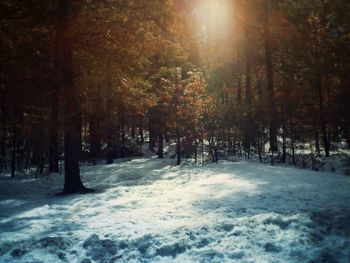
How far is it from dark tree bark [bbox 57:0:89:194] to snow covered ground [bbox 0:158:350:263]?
3.05ft

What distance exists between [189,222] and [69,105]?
647cm

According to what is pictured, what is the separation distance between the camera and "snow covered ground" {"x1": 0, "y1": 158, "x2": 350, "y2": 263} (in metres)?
6.71

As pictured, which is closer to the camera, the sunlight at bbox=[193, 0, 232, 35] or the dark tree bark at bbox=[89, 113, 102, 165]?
the dark tree bark at bbox=[89, 113, 102, 165]

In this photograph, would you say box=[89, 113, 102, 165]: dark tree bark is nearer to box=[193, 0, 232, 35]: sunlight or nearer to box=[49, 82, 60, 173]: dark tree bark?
box=[49, 82, 60, 173]: dark tree bark

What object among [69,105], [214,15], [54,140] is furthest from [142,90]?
[214,15]

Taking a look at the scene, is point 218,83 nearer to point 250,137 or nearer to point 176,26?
point 250,137

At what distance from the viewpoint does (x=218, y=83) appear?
5150 centimetres

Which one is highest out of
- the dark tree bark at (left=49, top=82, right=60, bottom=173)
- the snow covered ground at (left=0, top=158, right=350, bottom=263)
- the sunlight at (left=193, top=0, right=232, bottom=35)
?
the sunlight at (left=193, top=0, right=232, bottom=35)

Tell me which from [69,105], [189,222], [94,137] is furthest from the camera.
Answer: [94,137]

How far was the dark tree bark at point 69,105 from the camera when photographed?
1227 centimetres

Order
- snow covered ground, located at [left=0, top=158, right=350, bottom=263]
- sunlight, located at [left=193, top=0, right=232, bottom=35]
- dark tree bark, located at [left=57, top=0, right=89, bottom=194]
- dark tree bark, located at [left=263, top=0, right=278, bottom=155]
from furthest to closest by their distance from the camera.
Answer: sunlight, located at [left=193, top=0, right=232, bottom=35], dark tree bark, located at [left=263, top=0, right=278, bottom=155], dark tree bark, located at [left=57, top=0, right=89, bottom=194], snow covered ground, located at [left=0, top=158, right=350, bottom=263]

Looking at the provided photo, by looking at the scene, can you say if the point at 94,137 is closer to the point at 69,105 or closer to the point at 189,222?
the point at 69,105

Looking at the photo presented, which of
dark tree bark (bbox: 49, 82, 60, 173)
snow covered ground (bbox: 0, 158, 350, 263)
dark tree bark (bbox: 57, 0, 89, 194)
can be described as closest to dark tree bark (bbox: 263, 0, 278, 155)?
snow covered ground (bbox: 0, 158, 350, 263)

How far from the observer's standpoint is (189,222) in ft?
26.7
